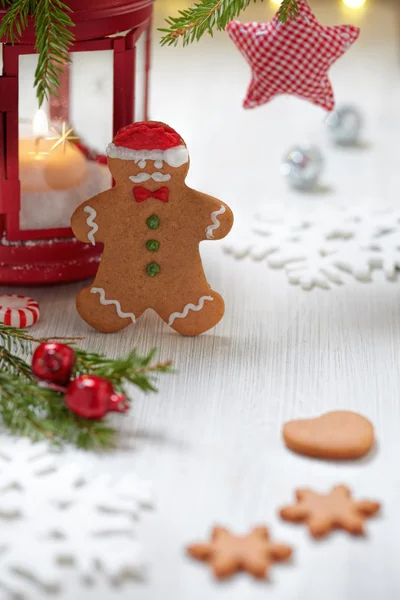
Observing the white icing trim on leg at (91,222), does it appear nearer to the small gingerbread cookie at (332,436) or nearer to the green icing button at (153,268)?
the green icing button at (153,268)

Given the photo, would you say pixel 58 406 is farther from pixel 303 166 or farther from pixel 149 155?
pixel 303 166

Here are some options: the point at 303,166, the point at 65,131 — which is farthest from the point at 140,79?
the point at 303,166

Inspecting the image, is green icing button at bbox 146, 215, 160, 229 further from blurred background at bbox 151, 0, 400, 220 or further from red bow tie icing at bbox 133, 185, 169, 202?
blurred background at bbox 151, 0, 400, 220

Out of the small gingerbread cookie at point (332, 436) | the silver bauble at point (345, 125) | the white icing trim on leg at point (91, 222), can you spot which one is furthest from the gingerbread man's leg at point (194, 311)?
the silver bauble at point (345, 125)

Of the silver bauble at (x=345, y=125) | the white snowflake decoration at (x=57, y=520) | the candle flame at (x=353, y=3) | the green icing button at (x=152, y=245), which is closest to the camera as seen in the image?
the white snowflake decoration at (x=57, y=520)

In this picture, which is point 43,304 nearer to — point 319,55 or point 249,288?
point 249,288

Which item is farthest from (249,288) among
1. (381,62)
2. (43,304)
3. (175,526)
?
(381,62)

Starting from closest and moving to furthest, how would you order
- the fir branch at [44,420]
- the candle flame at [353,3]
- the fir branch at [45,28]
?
the fir branch at [44,420] → the fir branch at [45,28] → the candle flame at [353,3]
